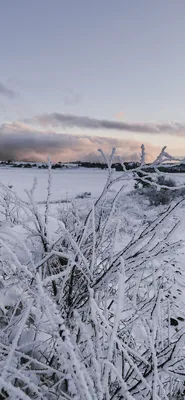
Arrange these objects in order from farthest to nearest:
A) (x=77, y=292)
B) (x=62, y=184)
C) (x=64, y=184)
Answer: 1. (x=62, y=184)
2. (x=64, y=184)
3. (x=77, y=292)

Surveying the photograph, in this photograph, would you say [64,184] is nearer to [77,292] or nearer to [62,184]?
[62,184]

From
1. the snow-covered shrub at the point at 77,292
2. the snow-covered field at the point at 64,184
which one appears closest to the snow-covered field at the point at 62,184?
the snow-covered field at the point at 64,184

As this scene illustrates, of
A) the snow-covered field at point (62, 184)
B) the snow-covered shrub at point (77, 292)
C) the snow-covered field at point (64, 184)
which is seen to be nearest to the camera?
the snow-covered shrub at point (77, 292)

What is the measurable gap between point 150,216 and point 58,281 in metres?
9.44

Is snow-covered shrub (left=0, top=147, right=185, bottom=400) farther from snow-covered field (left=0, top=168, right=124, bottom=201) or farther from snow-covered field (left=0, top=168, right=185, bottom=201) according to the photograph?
snow-covered field (left=0, top=168, right=124, bottom=201)

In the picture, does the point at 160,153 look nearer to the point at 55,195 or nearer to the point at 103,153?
the point at 103,153

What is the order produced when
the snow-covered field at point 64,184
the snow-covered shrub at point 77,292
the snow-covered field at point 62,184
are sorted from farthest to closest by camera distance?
the snow-covered field at point 62,184
the snow-covered field at point 64,184
the snow-covered shrub at point 77,292

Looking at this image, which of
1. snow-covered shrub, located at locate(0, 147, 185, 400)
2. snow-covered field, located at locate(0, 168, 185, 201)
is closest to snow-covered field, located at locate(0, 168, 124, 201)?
snow-covered field, located at locate(0, 168, 185, 201)

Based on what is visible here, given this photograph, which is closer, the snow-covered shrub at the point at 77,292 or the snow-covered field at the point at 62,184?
the snow-covered shrub at the point at 77,292

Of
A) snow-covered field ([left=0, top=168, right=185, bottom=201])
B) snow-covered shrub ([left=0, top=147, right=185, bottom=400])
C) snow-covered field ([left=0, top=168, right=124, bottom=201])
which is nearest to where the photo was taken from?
snow-covered shrub ([left=0, top=147, right=185, bottom=400])

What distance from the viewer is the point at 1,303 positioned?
1721 millimetres

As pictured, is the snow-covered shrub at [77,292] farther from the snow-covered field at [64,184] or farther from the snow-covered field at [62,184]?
the snow-covered field at [62,184]

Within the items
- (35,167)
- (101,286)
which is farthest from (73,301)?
(35,167)

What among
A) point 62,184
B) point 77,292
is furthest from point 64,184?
point 77,292
